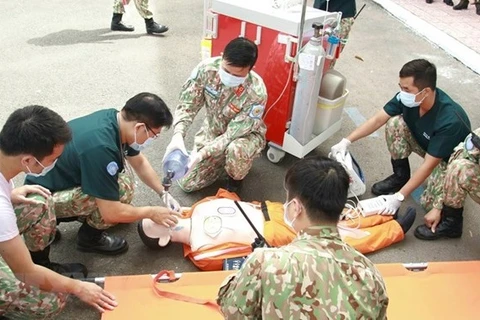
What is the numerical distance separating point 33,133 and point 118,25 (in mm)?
3412

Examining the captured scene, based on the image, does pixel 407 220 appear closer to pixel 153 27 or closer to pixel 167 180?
pixel 167 180

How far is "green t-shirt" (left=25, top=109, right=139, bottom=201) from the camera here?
1.81 meters

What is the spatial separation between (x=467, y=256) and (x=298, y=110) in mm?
1118

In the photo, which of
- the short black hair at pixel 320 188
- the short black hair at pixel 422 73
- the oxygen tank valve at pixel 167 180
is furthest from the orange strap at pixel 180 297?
the short black hair at pixel 422 73

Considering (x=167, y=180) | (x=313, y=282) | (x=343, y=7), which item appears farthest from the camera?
(x=343, y=7)

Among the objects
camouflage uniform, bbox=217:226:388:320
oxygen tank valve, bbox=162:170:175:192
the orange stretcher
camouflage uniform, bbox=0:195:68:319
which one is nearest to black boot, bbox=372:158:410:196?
the orange stretcher

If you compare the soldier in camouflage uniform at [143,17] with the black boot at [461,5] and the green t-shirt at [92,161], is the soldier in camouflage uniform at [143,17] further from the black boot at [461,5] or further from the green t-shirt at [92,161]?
the black boot at [461,5]

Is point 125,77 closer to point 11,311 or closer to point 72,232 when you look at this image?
point 72,232

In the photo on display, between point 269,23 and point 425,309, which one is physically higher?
point 269,23

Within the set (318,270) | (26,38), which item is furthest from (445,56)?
(318,270)

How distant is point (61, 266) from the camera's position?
197cm

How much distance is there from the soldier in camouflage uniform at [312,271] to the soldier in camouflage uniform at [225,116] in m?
1.23

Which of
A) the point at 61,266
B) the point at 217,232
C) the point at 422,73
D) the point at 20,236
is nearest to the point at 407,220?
the point at 422,73

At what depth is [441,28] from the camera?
5.19 meters
